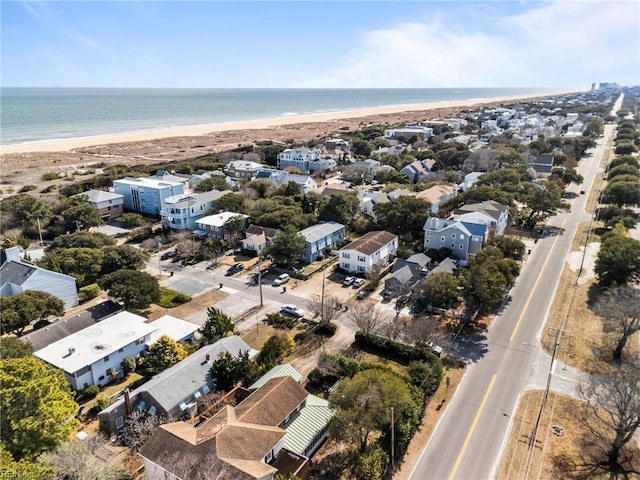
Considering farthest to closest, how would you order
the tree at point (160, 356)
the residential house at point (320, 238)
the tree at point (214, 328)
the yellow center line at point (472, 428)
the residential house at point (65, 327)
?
the residential house at point (320, 238)
the tree at point (214, 328)
the residential house at point (65, 327)
the tree at point (160, 356)
the yellow center line at point (472, 428)

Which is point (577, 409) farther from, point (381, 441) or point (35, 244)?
point (35, 244)

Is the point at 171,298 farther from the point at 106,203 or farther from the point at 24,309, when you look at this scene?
the point at 106,203

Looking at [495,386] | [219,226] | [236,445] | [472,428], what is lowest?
[472,428]

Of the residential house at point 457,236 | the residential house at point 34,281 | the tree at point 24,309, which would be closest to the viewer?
the tree at point 24,309

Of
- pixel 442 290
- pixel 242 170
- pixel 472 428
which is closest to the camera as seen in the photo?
pixel 472 428

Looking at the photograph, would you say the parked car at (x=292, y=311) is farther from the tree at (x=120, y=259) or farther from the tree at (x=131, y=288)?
the tree at (x=120, y=259)

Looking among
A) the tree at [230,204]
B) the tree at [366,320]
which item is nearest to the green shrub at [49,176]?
the tree at [230,204]

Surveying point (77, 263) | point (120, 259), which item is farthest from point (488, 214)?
point (77, 263)
